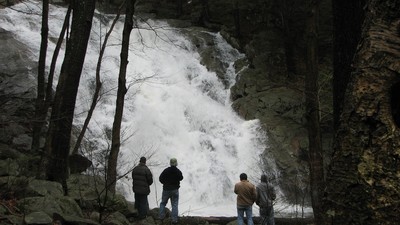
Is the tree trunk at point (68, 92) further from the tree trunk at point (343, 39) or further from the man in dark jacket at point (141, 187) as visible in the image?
the tree trunk at point (343, 39)

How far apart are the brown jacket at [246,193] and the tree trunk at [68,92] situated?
12.8ft

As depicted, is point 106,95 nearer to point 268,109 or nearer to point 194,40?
point 268,109

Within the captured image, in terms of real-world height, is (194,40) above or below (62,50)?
above

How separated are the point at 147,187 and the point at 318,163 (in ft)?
13.3

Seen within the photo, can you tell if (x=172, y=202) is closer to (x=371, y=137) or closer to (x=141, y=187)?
(x=141, y=187)

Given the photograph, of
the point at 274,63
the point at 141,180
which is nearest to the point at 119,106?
the point at 141,180

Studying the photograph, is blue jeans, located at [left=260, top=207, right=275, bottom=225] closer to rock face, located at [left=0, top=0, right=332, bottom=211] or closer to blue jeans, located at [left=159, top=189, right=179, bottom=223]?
blue jeans, located at [left=159, top=189, right=179, bottom=223]

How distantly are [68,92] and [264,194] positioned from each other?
4.84 metres

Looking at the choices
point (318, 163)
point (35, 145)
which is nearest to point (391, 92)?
point (318, 163)

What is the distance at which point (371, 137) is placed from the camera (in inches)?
59.8

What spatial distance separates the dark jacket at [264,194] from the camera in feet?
33.4

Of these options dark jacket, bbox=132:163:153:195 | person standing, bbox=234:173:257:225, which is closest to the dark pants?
dark jacket, bbox=132:163:153:195

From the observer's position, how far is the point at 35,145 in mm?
14000

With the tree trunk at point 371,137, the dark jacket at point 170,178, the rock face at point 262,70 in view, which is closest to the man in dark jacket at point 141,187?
the dark jacket at point 170,178
